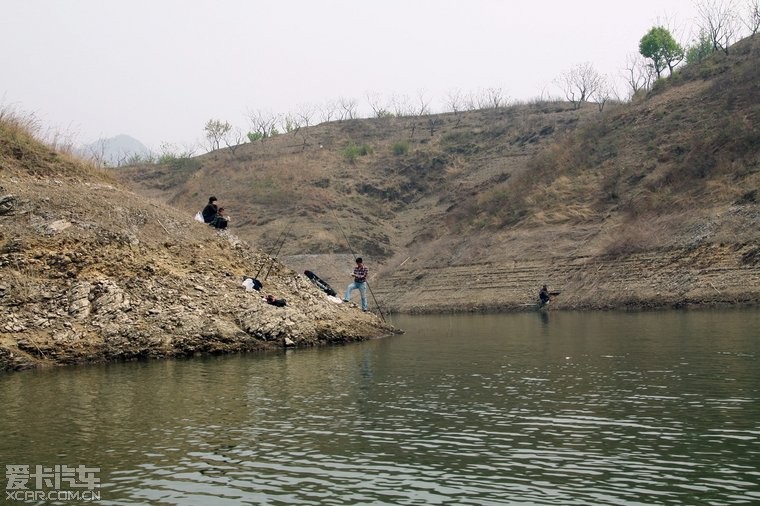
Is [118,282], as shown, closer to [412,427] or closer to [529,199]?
[412,427]

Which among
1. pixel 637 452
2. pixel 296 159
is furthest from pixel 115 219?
pixel 296 159

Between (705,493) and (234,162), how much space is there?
333ft

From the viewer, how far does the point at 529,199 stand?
70.4 meters

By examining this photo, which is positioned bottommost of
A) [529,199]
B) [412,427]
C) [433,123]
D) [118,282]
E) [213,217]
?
[412,427]

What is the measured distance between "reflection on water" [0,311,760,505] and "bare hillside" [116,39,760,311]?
26752 mm

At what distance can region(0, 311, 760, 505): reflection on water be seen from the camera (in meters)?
10.5

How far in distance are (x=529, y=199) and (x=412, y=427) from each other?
191 feet

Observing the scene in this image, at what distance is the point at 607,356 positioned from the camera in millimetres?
23531

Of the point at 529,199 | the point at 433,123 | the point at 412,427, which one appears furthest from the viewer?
the point at 433,123

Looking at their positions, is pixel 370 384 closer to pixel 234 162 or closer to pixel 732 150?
pixel 732 150

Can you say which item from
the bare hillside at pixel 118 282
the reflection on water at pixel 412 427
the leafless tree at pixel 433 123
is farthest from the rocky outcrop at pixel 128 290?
the leafless tree at pixel 433 123

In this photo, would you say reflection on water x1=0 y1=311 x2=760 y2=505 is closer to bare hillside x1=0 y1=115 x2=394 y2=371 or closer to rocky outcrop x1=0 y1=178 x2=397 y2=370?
rocky outcrop x1=0 y1=178 x2=397 y2=370

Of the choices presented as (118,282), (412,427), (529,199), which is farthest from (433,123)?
(412,427)

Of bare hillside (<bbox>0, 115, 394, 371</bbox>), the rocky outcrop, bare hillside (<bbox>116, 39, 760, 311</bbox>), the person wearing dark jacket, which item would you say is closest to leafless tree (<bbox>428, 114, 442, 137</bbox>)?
bare hillside (<bbox>116, 39, 760, 311</bbox>)
